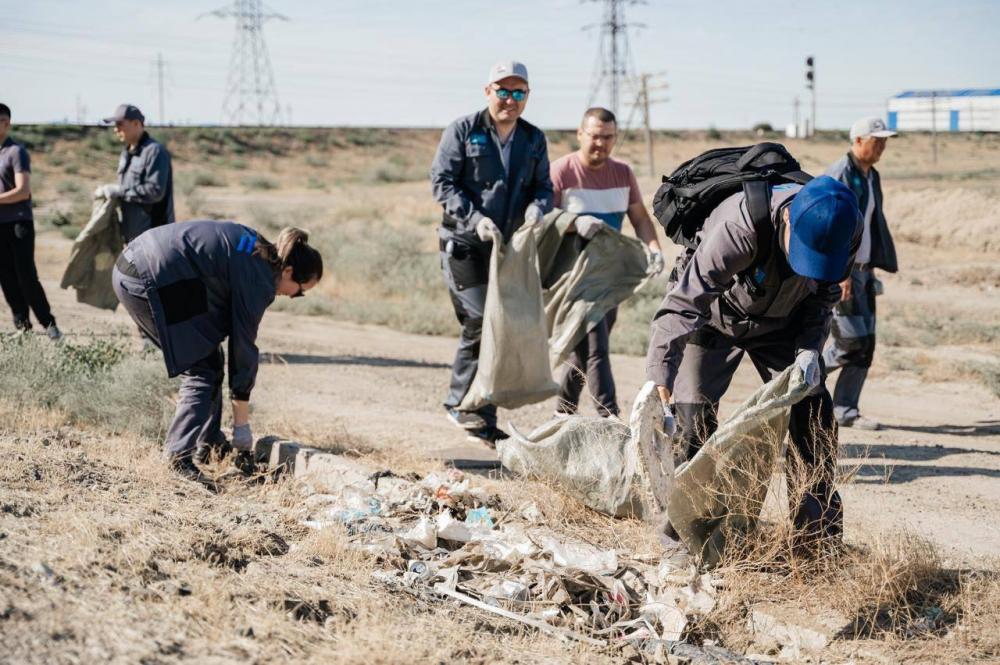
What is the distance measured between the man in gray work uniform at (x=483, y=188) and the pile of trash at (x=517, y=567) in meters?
1.55

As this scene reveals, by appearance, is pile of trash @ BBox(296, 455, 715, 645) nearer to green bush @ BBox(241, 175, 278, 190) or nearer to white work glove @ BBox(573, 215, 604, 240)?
white work glove @ BBox(573, 215, 604, 240)

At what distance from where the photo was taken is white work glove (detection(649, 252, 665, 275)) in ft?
21.9

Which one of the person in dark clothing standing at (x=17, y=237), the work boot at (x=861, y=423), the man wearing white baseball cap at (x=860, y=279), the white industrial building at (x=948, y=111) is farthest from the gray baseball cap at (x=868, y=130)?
the white industrial building at (x=948, y=111)

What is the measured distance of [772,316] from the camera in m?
4.39

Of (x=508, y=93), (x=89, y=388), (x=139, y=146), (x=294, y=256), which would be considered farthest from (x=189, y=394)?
(x=139, y=146)

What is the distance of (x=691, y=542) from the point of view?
169 inches

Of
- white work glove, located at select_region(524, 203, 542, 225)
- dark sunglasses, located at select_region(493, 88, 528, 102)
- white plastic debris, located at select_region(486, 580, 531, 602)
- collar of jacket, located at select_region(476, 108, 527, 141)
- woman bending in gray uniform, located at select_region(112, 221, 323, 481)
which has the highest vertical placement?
Answer: dark sunglasses, located at select_region(493, 88, 528, 102)

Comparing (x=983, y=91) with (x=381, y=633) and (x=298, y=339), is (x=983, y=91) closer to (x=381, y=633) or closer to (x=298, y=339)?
(x=298, y=339)

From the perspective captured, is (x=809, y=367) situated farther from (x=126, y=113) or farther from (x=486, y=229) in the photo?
(x=126, y=113)

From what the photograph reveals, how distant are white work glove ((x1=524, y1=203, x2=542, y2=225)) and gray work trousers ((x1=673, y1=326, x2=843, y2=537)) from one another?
2.00 meters

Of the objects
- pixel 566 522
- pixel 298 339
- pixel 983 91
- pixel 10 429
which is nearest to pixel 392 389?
pixel 298 339

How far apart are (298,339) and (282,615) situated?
7.81 metres

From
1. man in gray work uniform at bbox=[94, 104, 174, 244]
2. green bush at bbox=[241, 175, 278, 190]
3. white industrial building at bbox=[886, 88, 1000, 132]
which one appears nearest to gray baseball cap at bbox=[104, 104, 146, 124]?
man in gray work uniform at bbox=[94, 104, 174, 244]

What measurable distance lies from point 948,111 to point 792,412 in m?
57.9
